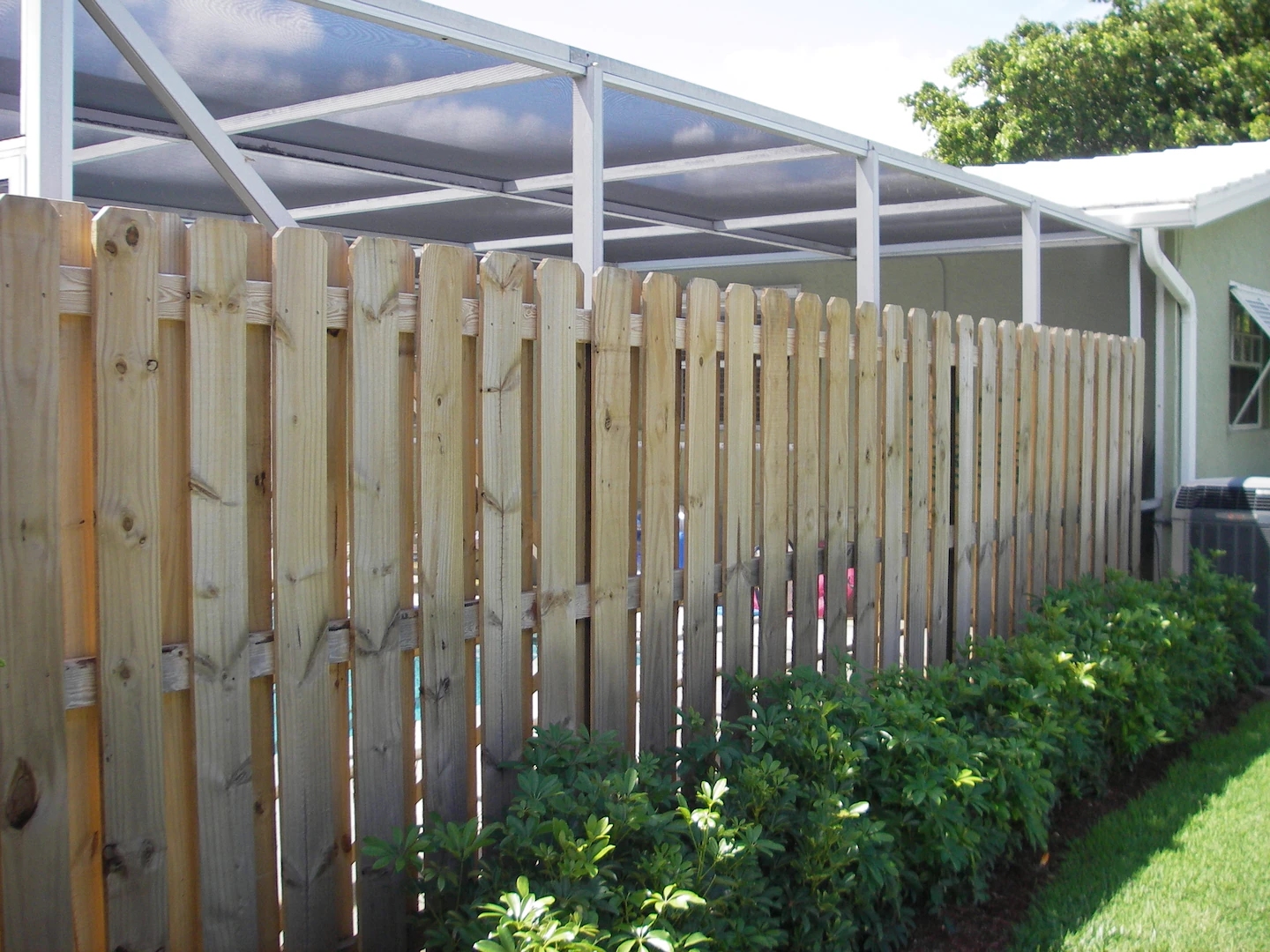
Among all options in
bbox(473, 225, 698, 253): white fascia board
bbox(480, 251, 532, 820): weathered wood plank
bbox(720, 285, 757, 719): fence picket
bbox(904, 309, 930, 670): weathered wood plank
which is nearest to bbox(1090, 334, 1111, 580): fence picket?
bbox(904, 309, 930, 670): weathered wood plank

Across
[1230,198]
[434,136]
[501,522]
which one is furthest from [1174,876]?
[1230,198]

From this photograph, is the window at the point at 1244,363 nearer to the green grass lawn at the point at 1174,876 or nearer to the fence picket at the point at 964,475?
the fence picket at the point at 964,475

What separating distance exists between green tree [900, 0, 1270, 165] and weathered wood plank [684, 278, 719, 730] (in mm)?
25422

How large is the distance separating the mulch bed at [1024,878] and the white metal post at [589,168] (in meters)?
2.30

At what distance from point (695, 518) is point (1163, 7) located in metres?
28.3

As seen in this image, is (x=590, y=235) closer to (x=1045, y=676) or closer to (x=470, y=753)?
(x=470, y=753)

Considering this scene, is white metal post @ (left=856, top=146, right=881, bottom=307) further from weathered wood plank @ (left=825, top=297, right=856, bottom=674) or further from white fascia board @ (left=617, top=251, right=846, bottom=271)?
white fascia board @ (left=617, top=251, right=846, bottom=271)

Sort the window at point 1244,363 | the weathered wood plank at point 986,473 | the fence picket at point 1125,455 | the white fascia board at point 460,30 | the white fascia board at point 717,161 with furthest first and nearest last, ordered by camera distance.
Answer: the window at point 1244,363
the fence picket at point 1125,455
the weathered wood plank at point 986,473
the white fascia board at point 717,161
the white fascia board at point 460,30

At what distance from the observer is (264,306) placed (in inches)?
99.8

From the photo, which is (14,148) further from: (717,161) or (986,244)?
(986,244)

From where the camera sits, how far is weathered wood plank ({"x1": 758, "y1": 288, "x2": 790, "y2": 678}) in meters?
3.99

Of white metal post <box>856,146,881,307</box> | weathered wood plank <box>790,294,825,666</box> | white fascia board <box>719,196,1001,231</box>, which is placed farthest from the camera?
white fascia board <box>719,196,1001,231</box>

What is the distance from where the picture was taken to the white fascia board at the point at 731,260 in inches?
428

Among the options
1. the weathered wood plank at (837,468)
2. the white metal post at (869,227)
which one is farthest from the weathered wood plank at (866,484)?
the white metal post at (869,227)
